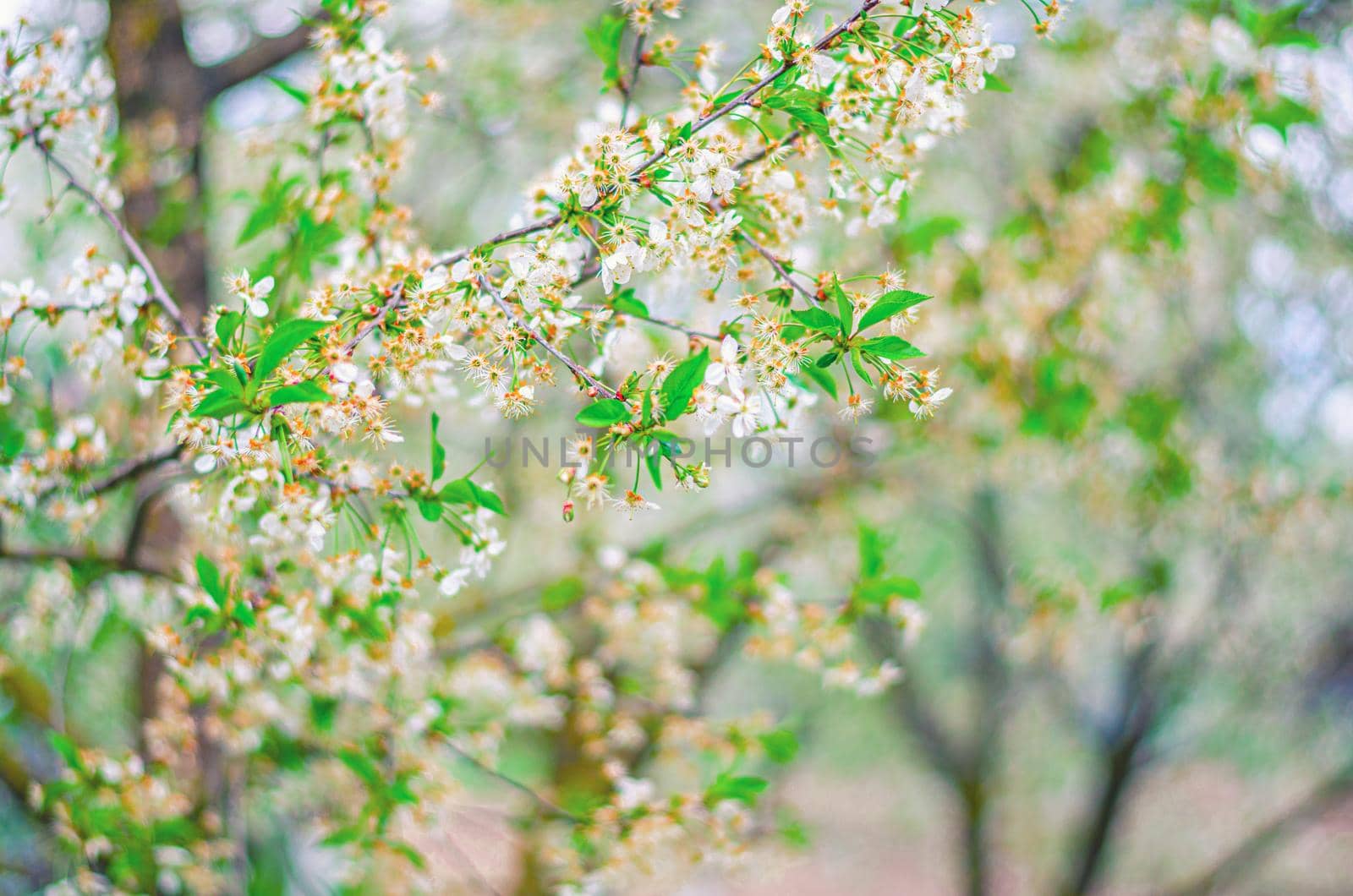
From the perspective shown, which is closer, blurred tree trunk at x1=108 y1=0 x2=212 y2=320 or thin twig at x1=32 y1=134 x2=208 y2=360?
thin twig at x1=32 y1=134 x2=208 y2=360

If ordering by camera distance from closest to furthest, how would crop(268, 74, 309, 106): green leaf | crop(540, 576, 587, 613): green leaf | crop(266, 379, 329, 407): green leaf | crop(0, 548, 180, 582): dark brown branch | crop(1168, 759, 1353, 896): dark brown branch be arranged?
crop(266, 379, 329, 407): green leaf, crop(268, 74, 309, 106): green leaf, crop(0, 548, 180, 582): dark brown branch, crop(540, 576, 587, 613): green leaf, crop(1168, 759, 1353, 896): dark brown branch

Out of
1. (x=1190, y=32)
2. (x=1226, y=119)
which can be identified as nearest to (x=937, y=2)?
(x=1226, y=119)

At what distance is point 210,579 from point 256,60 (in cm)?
240

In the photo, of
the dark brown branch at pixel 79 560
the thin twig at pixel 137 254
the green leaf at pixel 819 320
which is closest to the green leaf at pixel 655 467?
the green leaf at pixel 819 320

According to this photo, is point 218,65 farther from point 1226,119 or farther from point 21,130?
point 1226,119

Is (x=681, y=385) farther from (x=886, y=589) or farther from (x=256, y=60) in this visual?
(x=256, y=60)

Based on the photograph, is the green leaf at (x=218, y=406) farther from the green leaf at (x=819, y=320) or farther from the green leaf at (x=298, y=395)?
the green leaf at (x=819, y=320)

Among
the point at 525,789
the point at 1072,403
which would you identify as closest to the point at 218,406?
the point at 525,789

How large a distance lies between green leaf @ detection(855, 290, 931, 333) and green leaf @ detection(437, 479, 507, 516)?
71 centimetres

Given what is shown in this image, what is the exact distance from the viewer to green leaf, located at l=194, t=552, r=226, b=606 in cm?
166

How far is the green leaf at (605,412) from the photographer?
1312mm

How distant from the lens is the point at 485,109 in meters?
3.97

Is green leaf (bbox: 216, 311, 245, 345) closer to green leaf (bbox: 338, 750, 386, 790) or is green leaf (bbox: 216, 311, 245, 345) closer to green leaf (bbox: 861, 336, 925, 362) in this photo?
green leaf (bbox: 861, 336, 925, 362)

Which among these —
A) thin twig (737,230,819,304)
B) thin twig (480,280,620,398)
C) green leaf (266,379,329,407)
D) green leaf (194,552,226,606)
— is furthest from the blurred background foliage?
green leaf (266,379,329,407)
